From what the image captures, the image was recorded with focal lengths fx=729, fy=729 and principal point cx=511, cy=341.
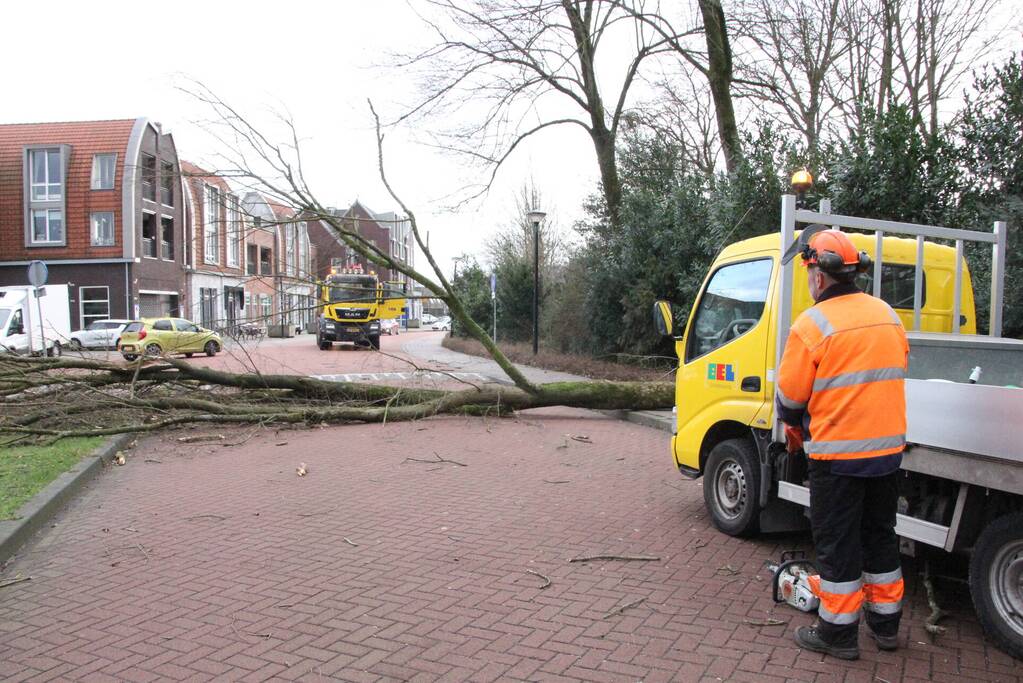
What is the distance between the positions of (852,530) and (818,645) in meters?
0.58

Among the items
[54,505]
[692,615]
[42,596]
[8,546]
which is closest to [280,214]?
[54,505]

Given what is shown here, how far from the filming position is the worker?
10.5 feet

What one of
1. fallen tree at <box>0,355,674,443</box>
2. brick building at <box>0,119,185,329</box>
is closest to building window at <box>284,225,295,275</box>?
fallen tree at <box>0,355,674,443</box>

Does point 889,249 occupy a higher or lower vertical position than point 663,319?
higher

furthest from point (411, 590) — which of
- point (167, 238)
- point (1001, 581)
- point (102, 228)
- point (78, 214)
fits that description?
point (167, 238)

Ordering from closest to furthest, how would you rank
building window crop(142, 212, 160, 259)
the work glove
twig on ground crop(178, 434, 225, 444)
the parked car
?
the work glove < twig on ground crop(178, 434, 225, 444) < the parked car < building window crop(142, 212, 160, 259)

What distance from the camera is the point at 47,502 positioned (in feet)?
18.8

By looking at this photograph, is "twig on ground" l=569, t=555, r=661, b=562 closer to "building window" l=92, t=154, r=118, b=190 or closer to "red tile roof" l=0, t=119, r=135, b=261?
"red tile roof" l=0, t=119, r=135, b=261

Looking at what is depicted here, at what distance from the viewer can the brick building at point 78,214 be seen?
120 ft

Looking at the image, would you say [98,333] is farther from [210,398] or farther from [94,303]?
[210,398]

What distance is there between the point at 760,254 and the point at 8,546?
5394 mm

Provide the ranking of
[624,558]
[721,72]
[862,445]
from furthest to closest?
[721,72], [624,558], [862,445]

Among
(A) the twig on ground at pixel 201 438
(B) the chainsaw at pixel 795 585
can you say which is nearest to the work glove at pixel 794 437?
(B) the chainsaw at pixel 795 585

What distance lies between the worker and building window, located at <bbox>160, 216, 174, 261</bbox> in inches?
Result: 1647
